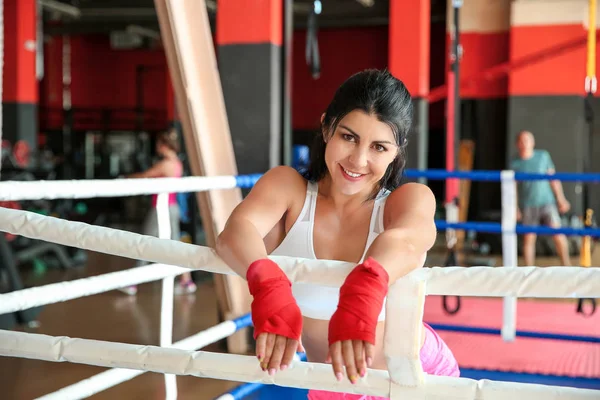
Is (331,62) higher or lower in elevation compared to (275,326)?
higher

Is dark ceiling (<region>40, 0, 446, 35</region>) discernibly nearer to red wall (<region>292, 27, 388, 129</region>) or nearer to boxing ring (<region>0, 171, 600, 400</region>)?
red wall (<region>292, 27, 388, 129</region>)

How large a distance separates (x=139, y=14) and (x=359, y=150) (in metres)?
13.0

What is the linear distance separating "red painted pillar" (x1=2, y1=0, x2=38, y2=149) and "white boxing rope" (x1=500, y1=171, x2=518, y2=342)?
856 centimetres

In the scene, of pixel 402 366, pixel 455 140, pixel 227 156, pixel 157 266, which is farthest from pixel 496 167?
pixel 402 366

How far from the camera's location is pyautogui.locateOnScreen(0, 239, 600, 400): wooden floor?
118 inches

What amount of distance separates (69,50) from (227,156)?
1380 centimetres

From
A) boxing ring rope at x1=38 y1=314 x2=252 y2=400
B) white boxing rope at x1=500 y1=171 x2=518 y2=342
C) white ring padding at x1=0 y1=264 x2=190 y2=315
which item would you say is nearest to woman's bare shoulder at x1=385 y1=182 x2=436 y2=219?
white ring padding at x1=0 y1=264 x2=190 y2=315

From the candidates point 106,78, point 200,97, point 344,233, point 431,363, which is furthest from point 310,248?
point 106,78

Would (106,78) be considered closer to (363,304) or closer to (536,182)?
(536,182)

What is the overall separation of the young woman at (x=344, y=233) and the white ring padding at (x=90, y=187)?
46cm

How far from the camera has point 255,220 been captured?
4.65ft

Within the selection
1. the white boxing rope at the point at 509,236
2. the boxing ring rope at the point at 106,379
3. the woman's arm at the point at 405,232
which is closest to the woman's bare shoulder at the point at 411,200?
the woman's arm at the point at 405,232

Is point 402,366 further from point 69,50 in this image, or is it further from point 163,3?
point 69,50

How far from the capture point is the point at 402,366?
1087 mm
